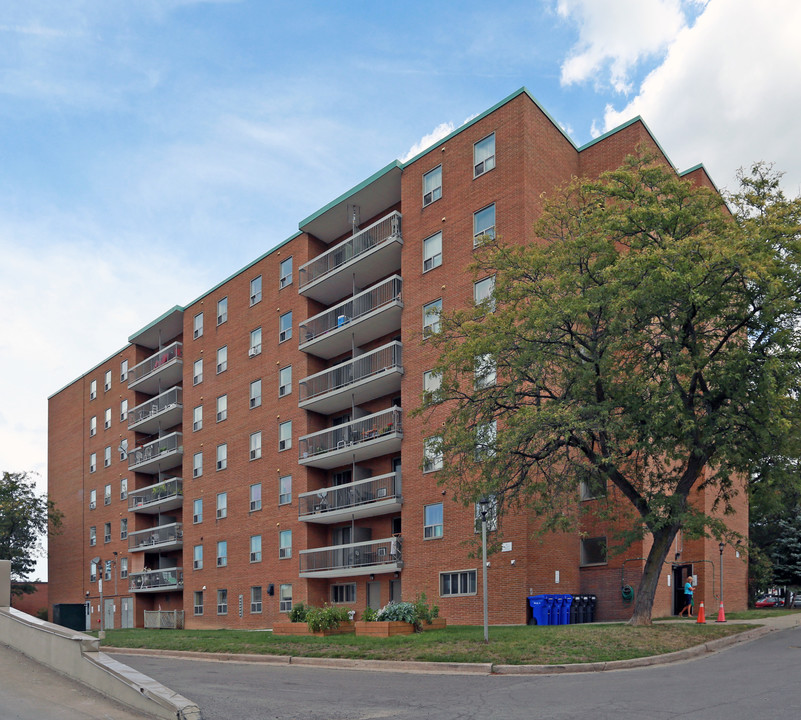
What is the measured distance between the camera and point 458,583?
30.2 metres

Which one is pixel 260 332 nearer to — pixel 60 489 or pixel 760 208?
pixel 760 208

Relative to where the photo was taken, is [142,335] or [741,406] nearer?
[741,406]

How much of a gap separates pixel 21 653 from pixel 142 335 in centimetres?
4387

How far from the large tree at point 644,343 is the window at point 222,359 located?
973 inches

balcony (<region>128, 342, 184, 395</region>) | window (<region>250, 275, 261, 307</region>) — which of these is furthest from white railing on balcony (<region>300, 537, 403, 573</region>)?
balcony (<region>128, 342, 184, 395</region>)

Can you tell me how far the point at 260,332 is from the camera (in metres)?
43.8

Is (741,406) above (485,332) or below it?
below

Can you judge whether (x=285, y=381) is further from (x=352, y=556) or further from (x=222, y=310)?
(x=352, y=556)

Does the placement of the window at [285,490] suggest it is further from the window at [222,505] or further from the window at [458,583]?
the window at [458,583]

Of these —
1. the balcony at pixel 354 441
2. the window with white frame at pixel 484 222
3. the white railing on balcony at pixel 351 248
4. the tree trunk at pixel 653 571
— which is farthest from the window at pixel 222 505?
the tree trunk at pixel 653 571

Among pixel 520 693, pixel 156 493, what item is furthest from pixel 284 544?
pixel 520 693

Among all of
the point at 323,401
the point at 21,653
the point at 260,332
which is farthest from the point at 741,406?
the point at 260,332

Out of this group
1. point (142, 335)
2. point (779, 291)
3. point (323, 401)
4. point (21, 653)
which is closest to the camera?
point (21, 653)

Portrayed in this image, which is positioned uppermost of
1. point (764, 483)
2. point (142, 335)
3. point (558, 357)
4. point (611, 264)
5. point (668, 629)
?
point (142, 335)
